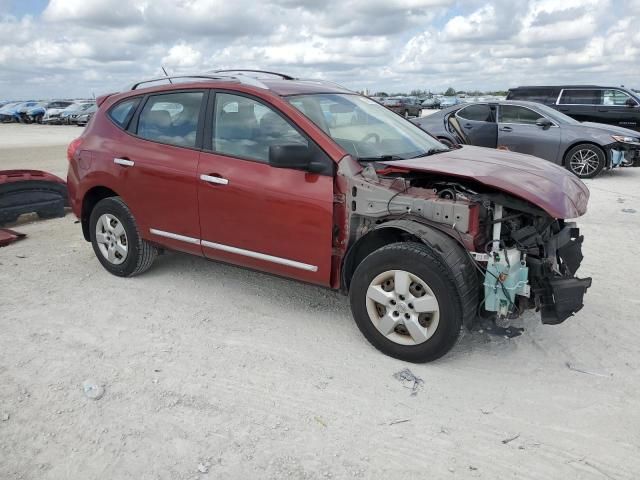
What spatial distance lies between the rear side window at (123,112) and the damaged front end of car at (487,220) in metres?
2.31

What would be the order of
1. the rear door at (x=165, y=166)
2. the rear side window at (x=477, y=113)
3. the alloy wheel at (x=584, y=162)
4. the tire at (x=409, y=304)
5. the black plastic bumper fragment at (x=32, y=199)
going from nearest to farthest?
the tire at (x=409, y=304), the rear door at (x=165, y=166), the black plastic bumper fragment at (x=32, y=199), the alloy wheel at (x=584, y=162), the rear side window at (x=477, y=113)

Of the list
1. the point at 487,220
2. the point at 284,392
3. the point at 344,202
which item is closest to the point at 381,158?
the point at 344,202

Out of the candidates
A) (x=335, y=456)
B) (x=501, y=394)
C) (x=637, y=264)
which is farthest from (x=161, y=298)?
(x=637, y=264)

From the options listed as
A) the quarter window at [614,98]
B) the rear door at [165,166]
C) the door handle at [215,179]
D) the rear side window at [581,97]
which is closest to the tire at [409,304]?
the door handle at [215,179]

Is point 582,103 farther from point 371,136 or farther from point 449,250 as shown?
point 449,250

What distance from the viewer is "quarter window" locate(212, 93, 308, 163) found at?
395 cm

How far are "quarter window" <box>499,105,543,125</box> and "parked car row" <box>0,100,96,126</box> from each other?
27.1 m

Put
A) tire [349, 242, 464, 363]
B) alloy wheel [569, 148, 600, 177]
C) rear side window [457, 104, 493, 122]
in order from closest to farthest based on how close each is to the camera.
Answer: tire [349, 242, 464, 363] < alloy wheel [569, 148, 600, 177] < rear side window [457, 104, 493, 122]

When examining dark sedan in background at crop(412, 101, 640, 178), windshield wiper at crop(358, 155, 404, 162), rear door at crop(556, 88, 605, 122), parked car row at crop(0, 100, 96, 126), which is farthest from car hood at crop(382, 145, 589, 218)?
parked car row at crop(0, 100, 96, 126)

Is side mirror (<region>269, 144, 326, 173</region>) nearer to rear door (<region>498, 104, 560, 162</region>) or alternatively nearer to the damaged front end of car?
the damaged front end of car

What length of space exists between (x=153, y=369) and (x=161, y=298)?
128 cm

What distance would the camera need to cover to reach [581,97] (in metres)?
13.8

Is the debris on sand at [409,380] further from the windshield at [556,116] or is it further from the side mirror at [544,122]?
the windshield at [556,116]

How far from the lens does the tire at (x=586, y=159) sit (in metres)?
10.4
